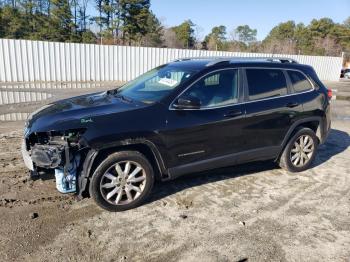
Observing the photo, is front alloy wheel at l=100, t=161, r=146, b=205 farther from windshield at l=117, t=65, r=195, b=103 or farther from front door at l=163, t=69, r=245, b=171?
windshield at l=117, t=65, r=195, b=103

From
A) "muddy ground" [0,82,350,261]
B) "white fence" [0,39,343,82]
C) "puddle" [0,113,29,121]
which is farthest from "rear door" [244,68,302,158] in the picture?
"white fence" [0,39,343,82]

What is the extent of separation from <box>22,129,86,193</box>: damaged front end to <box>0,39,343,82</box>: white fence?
15.2m

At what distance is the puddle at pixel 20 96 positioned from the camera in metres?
11.0

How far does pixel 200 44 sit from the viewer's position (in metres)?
60.0

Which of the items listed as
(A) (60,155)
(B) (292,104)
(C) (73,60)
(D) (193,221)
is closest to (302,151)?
(B) (292,104)

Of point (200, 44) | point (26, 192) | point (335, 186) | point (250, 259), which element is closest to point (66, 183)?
point (26, 192)

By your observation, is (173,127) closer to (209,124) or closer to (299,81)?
(209,124)

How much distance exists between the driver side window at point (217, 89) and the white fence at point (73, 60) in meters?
15.6

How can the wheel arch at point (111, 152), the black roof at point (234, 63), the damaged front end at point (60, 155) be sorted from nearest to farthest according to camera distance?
the damaged front end at point (60, 155) → the wheel arch at point (111, 152) → the black roof at point (234, 63)

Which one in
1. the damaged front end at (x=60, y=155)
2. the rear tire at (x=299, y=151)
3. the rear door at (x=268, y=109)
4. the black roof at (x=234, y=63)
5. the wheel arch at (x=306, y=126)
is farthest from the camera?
the rear tire at (x=299, y=151)

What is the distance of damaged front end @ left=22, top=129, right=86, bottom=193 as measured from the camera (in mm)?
3701

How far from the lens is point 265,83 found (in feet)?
16.5

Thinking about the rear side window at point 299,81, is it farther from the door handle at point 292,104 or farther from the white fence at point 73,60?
the white fence at point 73,60

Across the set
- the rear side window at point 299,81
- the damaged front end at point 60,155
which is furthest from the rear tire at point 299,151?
the damaged front end at point 60,155
